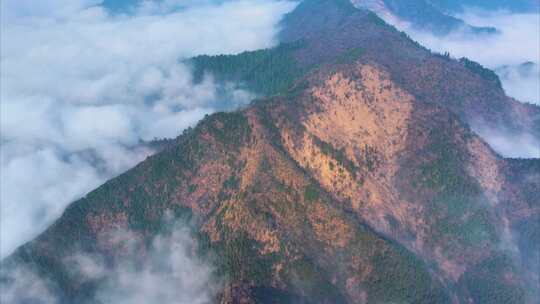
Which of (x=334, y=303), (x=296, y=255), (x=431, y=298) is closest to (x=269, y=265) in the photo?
(x=296, y=255)

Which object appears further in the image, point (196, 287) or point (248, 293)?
point (196, 287)

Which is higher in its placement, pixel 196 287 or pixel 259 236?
pixel 259 236

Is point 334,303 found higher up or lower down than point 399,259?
lower down

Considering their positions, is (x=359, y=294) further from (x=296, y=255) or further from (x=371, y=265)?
(x=296, y=255)

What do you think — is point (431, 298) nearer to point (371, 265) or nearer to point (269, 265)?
point (371, 265)

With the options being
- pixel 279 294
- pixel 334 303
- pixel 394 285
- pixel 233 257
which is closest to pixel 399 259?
pixel 394 285

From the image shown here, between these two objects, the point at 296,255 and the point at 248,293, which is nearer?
the point at 248,293

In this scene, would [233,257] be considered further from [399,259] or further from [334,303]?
[399,259]
